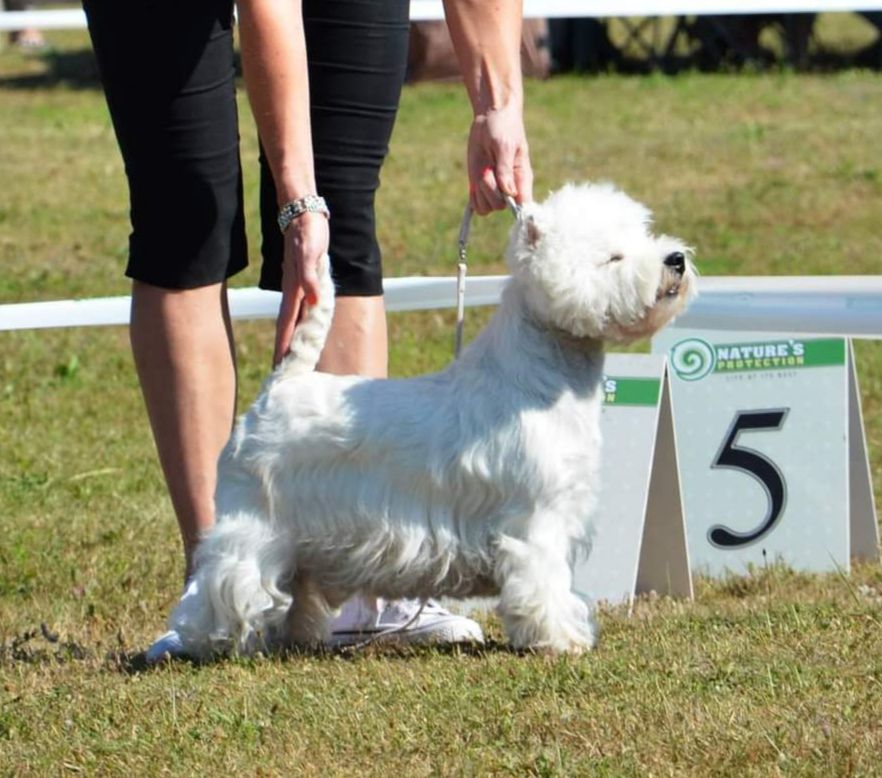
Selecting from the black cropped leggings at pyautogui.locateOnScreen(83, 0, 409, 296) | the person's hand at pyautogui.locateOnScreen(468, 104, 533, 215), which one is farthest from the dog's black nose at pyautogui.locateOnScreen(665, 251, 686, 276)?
the black cropped leggings at pyautogui.locateOnScreen(83, 0, 409, 296)

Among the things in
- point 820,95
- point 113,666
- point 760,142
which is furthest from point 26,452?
point 820,95

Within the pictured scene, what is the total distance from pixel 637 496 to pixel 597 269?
1.14 m

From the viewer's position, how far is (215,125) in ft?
11.3

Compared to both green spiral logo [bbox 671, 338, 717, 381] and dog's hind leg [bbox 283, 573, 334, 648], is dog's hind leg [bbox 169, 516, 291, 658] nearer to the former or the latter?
dog's hind leg [bbox 283, 573, 334, 648]

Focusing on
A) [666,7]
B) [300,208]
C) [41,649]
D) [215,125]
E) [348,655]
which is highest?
[215,125]

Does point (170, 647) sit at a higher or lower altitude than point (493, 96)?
lower

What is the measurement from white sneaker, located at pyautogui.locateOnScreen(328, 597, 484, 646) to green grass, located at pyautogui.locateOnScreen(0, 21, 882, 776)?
0.12 m

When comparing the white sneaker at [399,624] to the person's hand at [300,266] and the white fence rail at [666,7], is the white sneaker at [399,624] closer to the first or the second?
the person's hand at [300,266]

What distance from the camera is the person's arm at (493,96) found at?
350 cm

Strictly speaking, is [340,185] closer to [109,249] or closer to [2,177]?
[109,249]

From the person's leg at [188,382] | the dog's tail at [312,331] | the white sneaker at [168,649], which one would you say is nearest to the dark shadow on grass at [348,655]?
the white sneaker at [168,649]

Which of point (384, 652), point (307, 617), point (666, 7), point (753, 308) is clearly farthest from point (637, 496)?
point (666, 7)

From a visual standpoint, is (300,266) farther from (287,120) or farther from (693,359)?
(693,359)

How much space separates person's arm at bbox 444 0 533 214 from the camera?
3496mm
